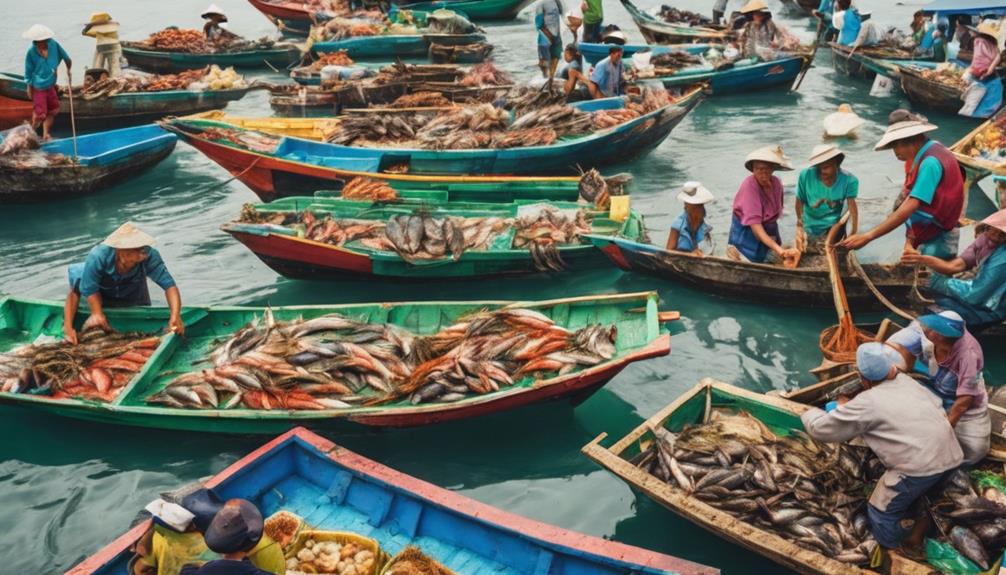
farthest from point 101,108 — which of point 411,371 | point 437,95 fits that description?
point 411,371

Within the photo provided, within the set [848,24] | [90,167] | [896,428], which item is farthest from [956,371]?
[848,24]

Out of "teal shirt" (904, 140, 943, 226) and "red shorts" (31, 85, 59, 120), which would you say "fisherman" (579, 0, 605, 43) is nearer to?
"red shorts" (31, 85, 59, 120)

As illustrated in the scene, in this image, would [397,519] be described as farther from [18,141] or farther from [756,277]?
[18,141]

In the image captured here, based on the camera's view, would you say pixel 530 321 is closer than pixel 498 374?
No

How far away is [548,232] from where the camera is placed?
32.9ft

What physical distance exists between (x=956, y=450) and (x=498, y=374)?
3.59 meters

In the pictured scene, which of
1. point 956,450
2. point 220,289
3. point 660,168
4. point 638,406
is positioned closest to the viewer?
point 956,450

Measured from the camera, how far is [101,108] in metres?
16.7

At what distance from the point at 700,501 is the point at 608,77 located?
430 inches

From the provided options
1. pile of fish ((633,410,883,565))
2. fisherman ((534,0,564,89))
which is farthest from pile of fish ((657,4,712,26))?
pile of fish ((633,410,883,565))

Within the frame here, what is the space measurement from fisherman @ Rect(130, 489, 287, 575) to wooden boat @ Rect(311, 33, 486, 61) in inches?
771

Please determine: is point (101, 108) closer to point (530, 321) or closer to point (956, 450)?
point (530, 321)

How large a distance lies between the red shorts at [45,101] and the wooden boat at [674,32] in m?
15.0

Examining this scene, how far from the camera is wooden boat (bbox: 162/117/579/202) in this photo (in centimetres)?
1162
